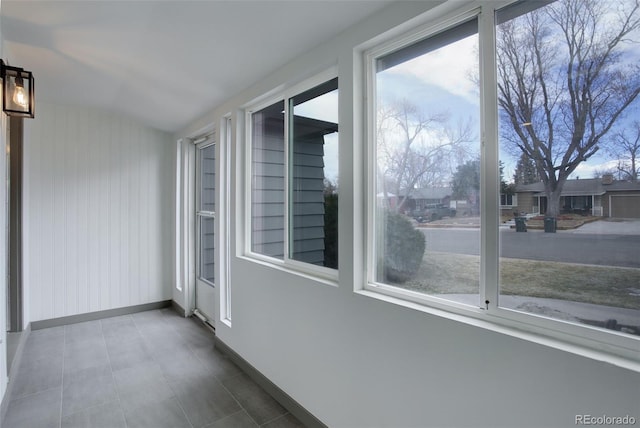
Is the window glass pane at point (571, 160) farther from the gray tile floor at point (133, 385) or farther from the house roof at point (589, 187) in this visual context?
the gray tile floor at point (133, 385)

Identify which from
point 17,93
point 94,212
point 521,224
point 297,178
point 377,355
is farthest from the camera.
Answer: point 94,212

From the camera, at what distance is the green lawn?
110cm

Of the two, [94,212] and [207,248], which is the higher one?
[94,212]

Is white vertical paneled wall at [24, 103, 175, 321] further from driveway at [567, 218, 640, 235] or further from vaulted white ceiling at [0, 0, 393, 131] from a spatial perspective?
driveway at [567, 218, 640, 235]

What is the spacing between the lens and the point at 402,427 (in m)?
1.60

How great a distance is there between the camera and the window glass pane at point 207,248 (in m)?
4.12

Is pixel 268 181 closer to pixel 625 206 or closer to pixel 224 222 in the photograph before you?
pixel 224 222

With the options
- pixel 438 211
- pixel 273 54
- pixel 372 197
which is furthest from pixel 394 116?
pixel 273 54

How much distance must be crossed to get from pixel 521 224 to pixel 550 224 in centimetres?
9

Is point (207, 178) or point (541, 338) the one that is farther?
point (207, 178)

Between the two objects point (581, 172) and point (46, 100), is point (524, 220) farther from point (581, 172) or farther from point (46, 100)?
point (46, 100)

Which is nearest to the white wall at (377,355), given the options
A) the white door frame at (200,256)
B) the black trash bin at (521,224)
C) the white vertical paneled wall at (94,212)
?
the black trash bin at (521,224)

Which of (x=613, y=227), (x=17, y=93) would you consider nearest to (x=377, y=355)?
(x=613, y=227)

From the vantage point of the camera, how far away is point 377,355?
5.65 feet
